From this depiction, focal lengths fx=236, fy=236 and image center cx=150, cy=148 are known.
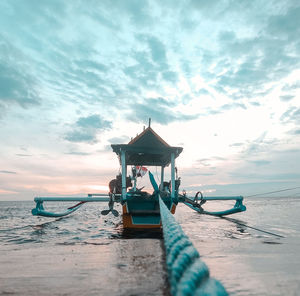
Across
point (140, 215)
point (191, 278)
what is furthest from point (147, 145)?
point (191, 278)

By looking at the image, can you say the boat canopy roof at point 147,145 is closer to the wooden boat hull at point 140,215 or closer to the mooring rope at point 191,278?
the wooden boat hull at point 140,215

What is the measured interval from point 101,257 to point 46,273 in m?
1.37

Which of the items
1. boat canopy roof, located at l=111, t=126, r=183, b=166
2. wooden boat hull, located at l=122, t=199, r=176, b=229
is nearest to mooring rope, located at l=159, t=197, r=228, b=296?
wooden boat hull, located at l=122, t=199, r=176, b=229

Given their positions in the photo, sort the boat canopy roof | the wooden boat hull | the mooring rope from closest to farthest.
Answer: the mooring rope, the wooden boat hull, the boat canopy roof

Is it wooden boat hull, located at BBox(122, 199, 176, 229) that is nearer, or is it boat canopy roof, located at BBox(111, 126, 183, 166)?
wooden boat hull, located at BBox(122, 199, 176, 229)

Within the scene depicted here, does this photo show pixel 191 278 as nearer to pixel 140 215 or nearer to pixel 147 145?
pixel 140 215

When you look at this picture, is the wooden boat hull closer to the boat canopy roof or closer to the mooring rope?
the boat canopy roof

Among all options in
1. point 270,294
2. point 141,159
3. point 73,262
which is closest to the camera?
point 270,294

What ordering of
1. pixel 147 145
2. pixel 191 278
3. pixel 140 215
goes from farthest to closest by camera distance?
1. pixel 147 145
2. pixel 140 215
3. pixel 191 278

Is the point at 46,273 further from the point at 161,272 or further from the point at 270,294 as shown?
the point at 270,294

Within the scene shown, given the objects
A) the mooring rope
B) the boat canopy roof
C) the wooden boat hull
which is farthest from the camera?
the boat canopy roof

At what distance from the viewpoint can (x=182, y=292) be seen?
111 centimetres

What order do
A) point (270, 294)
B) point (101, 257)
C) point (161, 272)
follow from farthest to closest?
1. point (101, 257)
2. point (161, 272)
3. point (270, 294)

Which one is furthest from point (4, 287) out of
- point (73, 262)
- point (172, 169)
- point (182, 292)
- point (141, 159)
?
point (141, 159)
